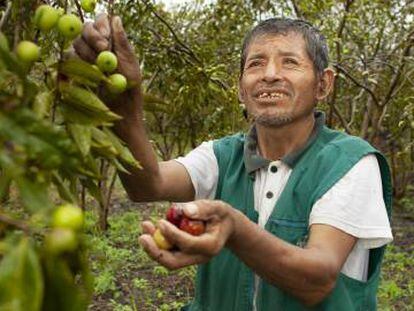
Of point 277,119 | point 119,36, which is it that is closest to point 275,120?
point 277,119

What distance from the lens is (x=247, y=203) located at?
1962 millimetres

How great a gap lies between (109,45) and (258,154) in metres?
0.72

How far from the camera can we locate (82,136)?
1.02 m

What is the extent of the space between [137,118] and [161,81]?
10.6ft

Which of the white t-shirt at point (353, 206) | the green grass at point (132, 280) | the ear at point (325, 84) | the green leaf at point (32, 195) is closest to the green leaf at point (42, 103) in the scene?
the green leaf at point (32, 195)

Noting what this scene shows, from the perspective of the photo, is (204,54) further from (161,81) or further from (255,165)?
(255,165)

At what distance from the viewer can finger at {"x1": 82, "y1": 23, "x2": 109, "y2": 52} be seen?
4.98 ft

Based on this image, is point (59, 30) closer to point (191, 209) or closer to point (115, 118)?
point (115, 118)

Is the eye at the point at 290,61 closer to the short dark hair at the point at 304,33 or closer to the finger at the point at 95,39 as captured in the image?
the short dark hair at the point at 304,33

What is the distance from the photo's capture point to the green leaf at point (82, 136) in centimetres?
99

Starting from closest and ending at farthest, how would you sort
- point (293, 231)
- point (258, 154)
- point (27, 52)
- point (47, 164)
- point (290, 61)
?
point (47, 164) → point (27, 52) → point (293, 231) → point (290, 61) → point (258, 154)

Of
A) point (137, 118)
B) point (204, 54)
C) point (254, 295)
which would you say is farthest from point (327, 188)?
point (204, 54)

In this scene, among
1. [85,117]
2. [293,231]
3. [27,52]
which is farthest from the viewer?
[293,231]

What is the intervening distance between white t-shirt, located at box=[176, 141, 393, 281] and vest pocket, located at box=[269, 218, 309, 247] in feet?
0.27
